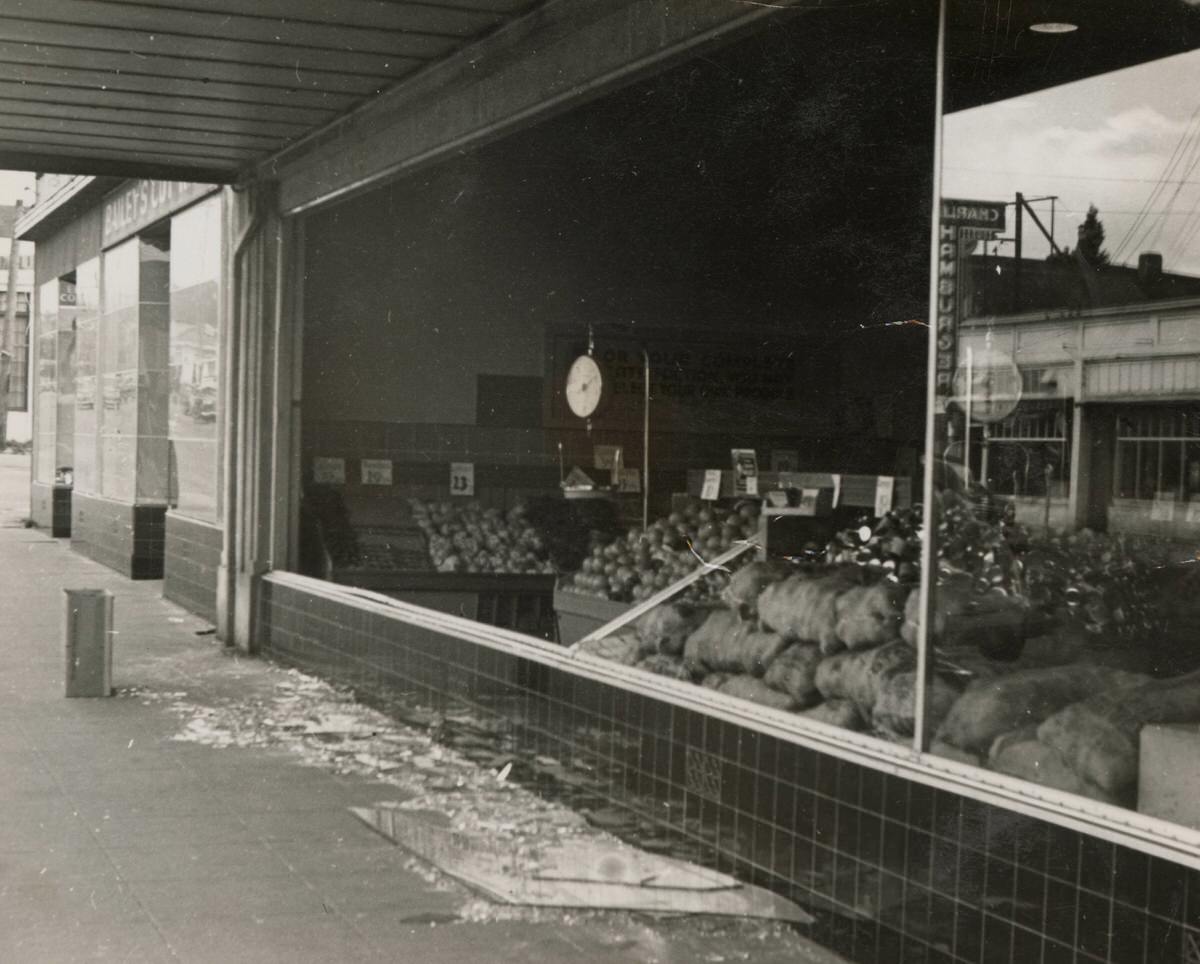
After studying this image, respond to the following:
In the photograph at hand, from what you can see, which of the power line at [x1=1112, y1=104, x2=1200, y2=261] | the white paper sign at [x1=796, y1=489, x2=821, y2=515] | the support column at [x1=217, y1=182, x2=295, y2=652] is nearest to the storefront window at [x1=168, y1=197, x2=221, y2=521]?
the support column at [x1=217, y1=182, x2=295, y2=652]

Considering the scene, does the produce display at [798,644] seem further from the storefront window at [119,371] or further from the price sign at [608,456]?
the storefront window at [119,371]

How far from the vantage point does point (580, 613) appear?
7.62 metres

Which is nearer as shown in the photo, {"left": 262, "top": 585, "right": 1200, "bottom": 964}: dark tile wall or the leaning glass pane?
{"left": 262, "top": 585, "right": 1200, "bottom": 964}: dark tile wall

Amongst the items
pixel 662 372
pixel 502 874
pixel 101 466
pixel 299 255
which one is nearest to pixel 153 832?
pixel 502 874

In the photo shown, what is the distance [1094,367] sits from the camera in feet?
16.7

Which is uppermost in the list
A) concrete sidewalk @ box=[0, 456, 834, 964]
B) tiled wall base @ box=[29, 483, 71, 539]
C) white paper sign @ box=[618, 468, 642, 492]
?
white paper sign @ box=[618, 468, 642, 492]

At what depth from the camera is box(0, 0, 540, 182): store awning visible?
6895 millimetres

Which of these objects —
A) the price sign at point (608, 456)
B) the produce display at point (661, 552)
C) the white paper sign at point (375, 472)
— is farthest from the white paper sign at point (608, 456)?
the produce display at point (661, 552)

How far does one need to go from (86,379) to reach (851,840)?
17.6m

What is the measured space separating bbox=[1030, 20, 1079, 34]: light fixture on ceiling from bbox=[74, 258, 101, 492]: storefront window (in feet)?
53.3

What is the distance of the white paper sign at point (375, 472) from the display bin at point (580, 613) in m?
4.07

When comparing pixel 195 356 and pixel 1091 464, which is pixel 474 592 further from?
pixel 195 356

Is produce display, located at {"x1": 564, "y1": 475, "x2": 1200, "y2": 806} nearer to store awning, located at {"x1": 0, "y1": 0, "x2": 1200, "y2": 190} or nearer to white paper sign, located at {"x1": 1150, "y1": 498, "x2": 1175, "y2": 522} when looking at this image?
white paper sign, located at {"x1": 1150, "y1": 498, "x2": 1175, "y2": 522}

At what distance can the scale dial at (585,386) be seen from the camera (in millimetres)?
11766
